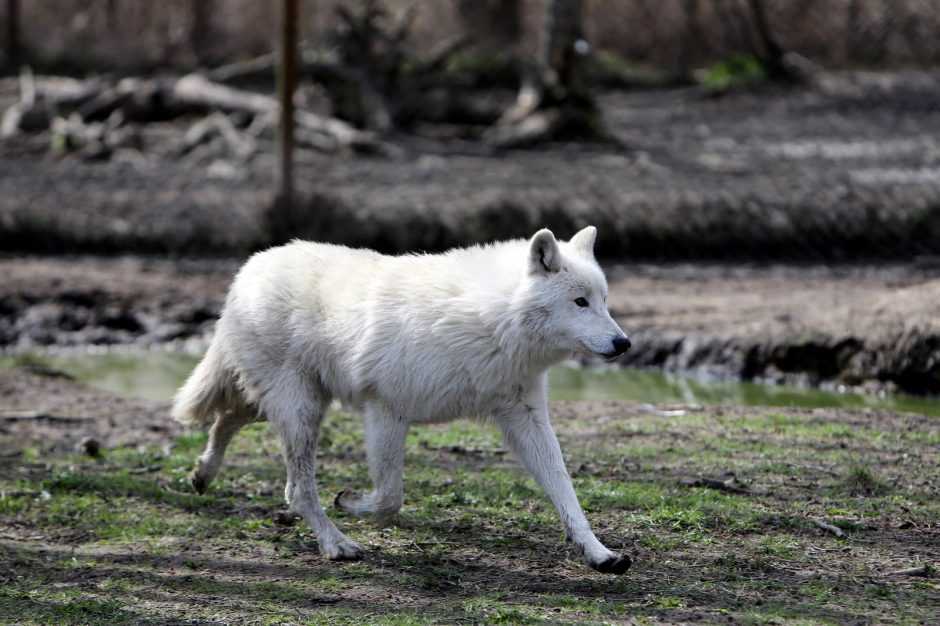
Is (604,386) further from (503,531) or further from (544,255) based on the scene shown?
(544,255)

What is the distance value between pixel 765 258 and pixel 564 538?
8959 millimetres

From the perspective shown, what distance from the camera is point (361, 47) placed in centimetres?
2003

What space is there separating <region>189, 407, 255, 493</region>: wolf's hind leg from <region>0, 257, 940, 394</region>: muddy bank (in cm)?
540

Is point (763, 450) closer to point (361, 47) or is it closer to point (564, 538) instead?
point (564, 538)

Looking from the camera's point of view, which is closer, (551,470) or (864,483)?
(551,470)

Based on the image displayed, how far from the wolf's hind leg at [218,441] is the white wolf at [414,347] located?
32 centimetres

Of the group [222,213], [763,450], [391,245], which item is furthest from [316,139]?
[763,450]

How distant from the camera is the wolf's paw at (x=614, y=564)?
5214mm

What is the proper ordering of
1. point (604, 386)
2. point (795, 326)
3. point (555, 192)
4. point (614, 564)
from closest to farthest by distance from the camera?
point (614, 564)
point (604, 386)
point (795, 326)
point (555, 192)

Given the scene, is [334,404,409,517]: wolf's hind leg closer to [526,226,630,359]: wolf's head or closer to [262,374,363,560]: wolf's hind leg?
[262,374,363,560]: wolf's hind leg

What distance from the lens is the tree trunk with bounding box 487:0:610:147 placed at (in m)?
18.9

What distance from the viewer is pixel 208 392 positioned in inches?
254

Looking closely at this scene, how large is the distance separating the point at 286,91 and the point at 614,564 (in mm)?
9152

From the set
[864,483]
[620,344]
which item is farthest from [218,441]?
[864,483]
